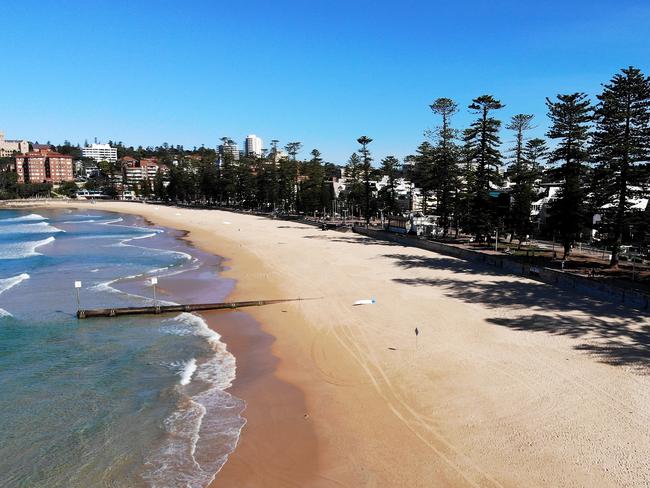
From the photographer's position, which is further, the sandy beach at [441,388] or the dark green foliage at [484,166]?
the dark green foliage at [484,166]

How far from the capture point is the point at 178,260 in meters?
40.8

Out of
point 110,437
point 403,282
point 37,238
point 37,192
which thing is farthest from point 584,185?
point 37,192

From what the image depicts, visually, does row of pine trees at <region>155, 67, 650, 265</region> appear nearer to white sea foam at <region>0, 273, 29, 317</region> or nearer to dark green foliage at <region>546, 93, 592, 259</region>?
dark green foliage at <region>546, 93, 592, 259</region>

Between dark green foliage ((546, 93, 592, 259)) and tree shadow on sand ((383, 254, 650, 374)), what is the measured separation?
21.0ft

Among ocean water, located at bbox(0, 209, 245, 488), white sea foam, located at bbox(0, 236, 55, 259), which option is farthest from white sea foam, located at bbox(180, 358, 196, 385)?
white sea foam, located at bbox(0, 236, 55, 259)

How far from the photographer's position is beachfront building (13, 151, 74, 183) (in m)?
188

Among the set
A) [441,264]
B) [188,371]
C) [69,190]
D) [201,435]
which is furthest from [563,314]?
[69,190]

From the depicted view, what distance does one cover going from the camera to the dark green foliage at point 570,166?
32.8 meters

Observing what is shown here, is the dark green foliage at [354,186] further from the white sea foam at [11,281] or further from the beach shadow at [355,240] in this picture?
the white sea foam at [11,281]

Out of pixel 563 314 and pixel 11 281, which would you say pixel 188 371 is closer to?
pixel 563 314

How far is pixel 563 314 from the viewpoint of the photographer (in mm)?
21641

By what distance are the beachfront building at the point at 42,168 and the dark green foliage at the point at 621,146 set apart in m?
206

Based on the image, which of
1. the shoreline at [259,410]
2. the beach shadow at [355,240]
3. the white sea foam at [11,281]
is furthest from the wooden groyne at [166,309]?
the beach shadow at [355,240]

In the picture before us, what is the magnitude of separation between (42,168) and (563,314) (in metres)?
214
